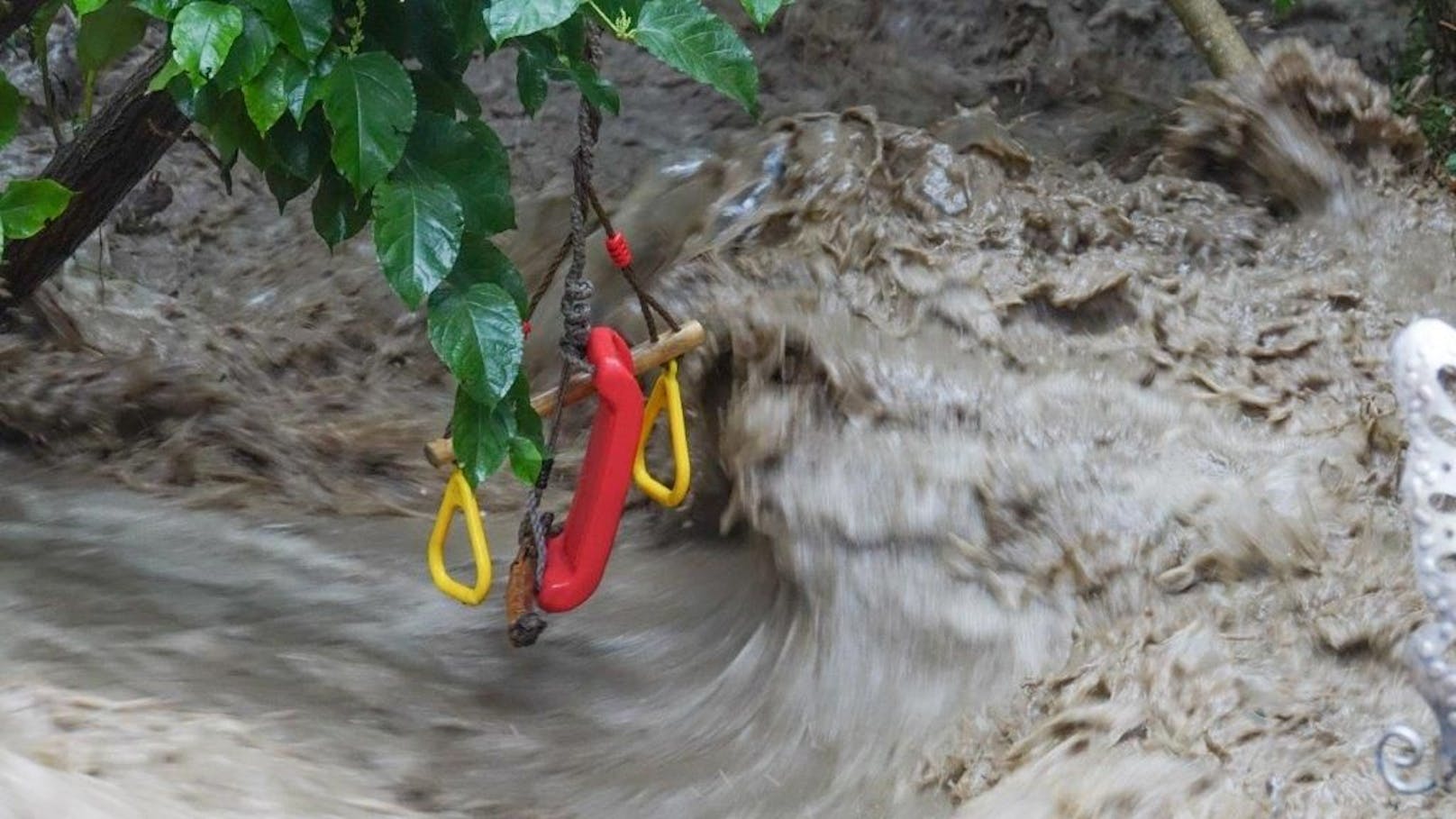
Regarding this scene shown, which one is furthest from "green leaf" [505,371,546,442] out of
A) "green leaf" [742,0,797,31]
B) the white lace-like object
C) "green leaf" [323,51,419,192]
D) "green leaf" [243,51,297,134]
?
the white lace-like object

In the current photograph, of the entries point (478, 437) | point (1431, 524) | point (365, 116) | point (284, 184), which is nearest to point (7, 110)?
point (284, 184)

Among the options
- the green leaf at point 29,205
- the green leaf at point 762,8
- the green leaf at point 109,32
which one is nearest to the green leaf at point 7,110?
the green leaf at point 109,32

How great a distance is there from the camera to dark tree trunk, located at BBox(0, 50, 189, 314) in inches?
118

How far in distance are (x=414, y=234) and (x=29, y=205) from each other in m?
0.65

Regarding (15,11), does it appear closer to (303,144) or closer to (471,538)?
(303,144)

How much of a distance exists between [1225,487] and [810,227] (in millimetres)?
1262

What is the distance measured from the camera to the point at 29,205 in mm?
2158

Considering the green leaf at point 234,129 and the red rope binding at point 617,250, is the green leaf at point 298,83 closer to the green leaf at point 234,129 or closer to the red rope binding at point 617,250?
the green leaf at point 234,129

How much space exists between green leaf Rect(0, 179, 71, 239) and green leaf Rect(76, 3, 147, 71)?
37 cm

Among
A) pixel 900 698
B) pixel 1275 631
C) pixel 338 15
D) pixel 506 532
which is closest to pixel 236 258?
pixel 506 532

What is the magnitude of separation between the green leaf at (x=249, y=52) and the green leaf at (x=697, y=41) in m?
0.47

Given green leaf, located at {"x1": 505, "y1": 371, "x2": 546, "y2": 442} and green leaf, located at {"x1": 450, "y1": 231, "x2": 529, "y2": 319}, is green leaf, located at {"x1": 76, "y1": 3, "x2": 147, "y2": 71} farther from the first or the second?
green leaf, located at {"x1": 505, "y1": 371, "x2": 546, "y2": 442}

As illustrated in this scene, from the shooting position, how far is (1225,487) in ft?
7.83

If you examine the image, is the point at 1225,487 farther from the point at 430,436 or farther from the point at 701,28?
the point at 430,436
